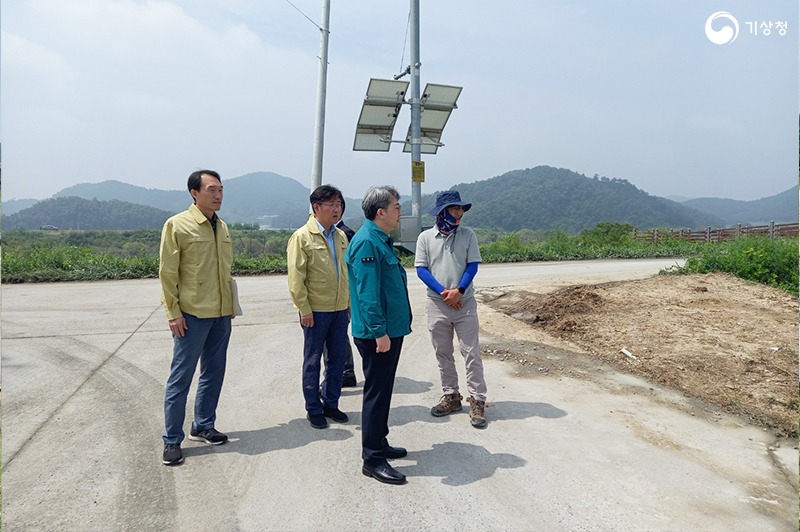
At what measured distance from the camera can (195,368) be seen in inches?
151

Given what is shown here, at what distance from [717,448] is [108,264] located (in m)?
14.3

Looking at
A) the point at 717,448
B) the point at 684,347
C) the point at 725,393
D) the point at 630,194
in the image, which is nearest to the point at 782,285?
the point at 684,347

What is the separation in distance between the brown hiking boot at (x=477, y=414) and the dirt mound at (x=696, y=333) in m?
2.26

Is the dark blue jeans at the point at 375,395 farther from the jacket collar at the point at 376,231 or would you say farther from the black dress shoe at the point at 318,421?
the black dress shoe at the point at 318,421

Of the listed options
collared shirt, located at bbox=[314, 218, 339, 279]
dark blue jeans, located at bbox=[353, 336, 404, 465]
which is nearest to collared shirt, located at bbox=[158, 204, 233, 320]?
collared shirt, located at bbox=[314, 218, 339, 279]

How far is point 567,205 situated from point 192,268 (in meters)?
130

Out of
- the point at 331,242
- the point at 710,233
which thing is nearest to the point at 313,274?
the point at 331,242

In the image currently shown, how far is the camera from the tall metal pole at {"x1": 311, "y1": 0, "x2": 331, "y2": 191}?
28.4 ft

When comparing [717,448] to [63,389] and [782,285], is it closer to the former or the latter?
[63,389]

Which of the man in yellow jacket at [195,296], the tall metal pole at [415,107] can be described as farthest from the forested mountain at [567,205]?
the man in yellow jacket at [195,296]

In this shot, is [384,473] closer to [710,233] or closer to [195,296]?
[195,296]

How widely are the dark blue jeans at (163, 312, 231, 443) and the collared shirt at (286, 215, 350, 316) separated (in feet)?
2.01

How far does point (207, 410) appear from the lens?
3.98 m

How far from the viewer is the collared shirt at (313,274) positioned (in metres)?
4.21
